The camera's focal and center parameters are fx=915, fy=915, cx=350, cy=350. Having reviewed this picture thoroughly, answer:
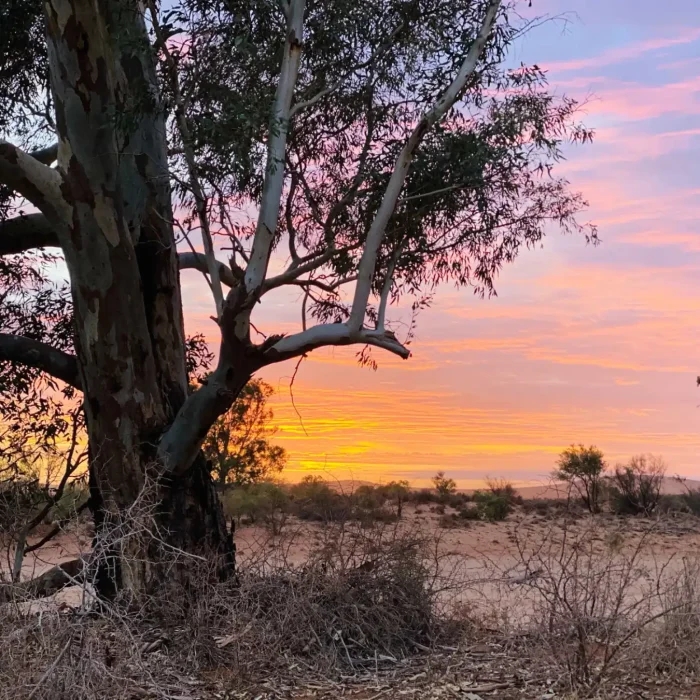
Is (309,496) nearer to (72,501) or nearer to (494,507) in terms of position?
(494,507)

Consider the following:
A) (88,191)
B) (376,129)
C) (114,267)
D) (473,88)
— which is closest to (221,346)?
(114,267)

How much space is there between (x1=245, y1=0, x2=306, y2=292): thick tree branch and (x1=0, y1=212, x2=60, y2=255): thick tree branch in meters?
2.55

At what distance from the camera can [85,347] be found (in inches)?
298

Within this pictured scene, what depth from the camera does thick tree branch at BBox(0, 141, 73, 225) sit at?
6.99 m

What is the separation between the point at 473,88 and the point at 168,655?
21.6 ft

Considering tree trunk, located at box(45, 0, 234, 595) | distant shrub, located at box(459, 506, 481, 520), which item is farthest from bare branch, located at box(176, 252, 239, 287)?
distant shrub, located at box(459, 506, 481, 520)

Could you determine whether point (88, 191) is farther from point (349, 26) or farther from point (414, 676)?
point (414, 676)

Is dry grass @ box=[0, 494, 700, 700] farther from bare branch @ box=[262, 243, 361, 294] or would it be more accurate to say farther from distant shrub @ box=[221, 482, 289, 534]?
distant shrub @ box=[221, 482, 289, 534]

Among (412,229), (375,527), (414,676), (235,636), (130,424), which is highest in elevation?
(412,229)

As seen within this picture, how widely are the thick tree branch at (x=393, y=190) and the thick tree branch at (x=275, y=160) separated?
2.69 feet

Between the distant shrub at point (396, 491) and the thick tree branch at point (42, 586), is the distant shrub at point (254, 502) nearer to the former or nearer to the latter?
the distant shrub at point (396, 491)

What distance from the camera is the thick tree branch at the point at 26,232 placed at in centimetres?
857

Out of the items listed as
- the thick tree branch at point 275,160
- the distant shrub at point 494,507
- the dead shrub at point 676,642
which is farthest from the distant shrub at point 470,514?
the thick tree branch at point 275,160

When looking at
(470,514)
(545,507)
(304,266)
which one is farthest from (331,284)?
(545,507)
